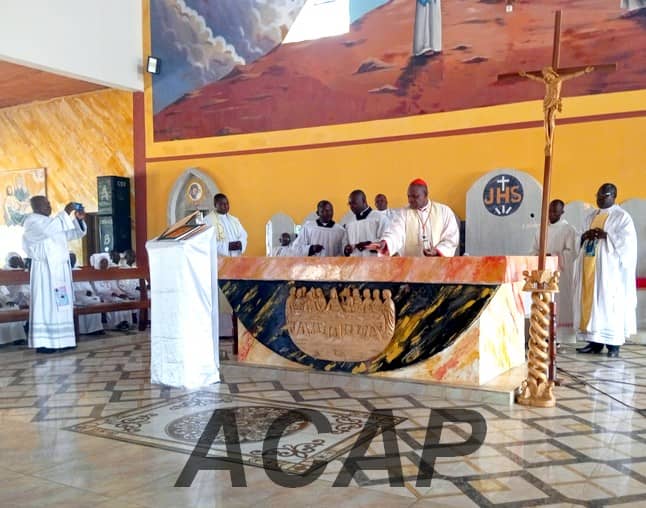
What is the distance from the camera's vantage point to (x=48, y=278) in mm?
7492

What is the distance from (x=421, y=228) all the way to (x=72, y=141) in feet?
33.2

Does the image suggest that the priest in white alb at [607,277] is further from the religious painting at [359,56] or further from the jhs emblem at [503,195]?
the religious painting at [359,56]

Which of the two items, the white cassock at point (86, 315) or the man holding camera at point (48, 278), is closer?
the man holding camera at point (48, 278)

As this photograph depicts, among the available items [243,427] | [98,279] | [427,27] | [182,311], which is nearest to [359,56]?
[427,27]

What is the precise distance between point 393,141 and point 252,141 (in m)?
2.64

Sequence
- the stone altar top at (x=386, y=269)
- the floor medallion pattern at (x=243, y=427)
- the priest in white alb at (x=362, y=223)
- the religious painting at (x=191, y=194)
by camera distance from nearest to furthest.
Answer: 1. the floor medallion pattern at (x=243, y=427)
2. the stone altar top at (x=386, y=269)
3. the priest in white alb at (x=362, y=223)
4. the religious painting at (x=191, y=194)

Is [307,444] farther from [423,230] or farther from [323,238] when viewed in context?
[323,238]

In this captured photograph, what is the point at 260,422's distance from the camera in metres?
4.11

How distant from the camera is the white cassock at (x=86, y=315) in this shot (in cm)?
905

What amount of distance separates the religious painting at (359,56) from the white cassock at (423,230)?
418 centimetres

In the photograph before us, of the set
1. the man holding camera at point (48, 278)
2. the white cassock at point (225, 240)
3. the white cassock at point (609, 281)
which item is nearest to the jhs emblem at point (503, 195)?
the white cassock at point (609, 281)

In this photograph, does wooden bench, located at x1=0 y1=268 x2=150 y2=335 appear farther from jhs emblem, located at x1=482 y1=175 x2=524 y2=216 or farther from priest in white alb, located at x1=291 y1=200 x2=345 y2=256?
jhs emblem, located at x1=482 y1=175 x2=524 y2=216

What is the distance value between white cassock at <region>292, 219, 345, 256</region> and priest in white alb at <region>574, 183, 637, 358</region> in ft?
8.74

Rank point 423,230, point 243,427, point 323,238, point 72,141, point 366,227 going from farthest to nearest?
point 72,141
point 323,238
point 366,227
point 423,230
point 243,427
